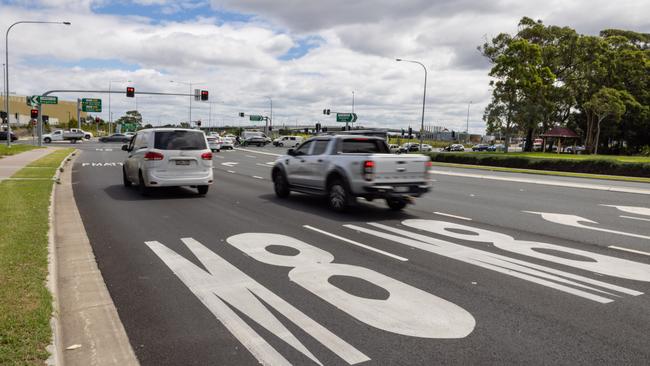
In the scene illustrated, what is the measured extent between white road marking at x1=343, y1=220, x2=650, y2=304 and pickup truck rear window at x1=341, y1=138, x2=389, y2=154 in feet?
9.24

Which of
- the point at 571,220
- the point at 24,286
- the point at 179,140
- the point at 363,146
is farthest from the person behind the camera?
the point at 179,140

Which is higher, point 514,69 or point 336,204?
point 514,69

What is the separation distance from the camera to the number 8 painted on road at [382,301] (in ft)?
14.7

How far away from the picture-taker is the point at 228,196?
13766mm

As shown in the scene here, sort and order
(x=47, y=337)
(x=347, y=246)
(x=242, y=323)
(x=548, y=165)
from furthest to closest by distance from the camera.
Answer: (x=548, y=165) < (x=347, y=246) < (x=242, y=323) < (x=47, y=337)

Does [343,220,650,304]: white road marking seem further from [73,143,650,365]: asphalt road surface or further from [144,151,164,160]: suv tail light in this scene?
[144,151,164,160]: suv tail light

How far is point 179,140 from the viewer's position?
13.3m

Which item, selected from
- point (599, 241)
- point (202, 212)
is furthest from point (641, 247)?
point (202, 212)

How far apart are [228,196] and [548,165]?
77.0 ft

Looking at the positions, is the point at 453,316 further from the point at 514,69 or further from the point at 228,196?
the point at 514,69

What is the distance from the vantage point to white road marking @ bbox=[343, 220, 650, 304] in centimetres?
571

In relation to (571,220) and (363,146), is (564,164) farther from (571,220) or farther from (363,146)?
(363,146)

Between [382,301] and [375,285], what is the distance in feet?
1.70

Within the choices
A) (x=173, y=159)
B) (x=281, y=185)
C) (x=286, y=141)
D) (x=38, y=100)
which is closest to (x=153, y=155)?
(x=173, y=159)
